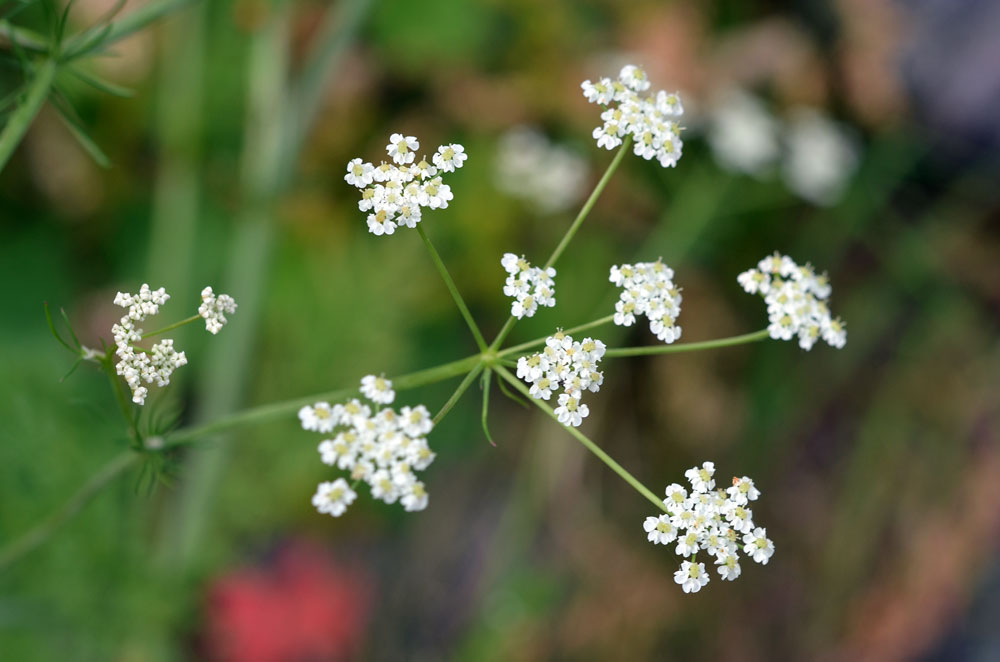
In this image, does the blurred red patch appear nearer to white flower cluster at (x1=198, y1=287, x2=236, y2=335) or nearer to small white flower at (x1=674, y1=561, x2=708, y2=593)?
white flower cluster at (x1=198, y1=287, x2=236, y2=335)

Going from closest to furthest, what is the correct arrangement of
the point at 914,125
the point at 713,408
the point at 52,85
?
the point at 52,85 < the point at 713,408 < the point at 914,125

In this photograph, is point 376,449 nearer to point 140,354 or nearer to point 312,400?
point 312,400

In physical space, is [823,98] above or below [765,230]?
above

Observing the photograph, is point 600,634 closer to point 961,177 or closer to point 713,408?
point 713,408

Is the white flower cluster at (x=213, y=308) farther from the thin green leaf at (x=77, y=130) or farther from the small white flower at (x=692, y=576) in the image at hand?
the small white flower at (x=692, y=576)

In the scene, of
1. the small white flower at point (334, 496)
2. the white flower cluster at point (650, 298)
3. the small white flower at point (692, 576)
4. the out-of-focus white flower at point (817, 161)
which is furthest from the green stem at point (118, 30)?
the out-of-focus white flower at point (817, 161)

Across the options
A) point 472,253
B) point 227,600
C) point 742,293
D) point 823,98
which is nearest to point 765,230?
point 742,293

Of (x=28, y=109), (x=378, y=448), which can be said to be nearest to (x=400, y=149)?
(x=378, y=448)
